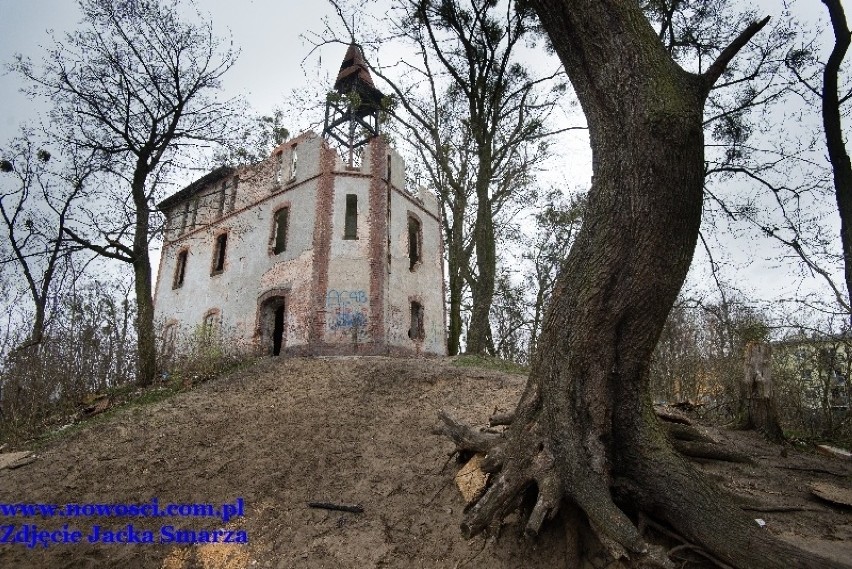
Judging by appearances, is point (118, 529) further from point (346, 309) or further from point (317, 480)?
point (346, 309)

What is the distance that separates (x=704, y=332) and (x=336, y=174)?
41.1ft

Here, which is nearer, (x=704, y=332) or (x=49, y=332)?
(x=49, y=332)

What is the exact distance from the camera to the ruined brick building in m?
14.3

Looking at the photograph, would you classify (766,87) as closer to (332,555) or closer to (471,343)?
(471,343)

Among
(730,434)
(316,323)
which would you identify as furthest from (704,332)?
(316,323)

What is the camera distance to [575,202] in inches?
695

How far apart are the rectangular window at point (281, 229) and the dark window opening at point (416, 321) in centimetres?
482

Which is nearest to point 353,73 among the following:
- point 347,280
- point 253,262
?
point 253,262

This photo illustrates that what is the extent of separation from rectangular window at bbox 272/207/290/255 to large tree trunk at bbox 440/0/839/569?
13648mm

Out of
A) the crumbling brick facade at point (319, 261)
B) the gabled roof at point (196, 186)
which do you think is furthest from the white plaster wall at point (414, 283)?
the gabled roof at point (196, 186)

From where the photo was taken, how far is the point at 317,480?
5.16m

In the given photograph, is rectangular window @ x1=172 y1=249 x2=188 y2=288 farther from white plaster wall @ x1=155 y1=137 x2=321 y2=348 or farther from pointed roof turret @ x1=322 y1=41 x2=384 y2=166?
pointed roof turret @ x1=322 y1=41 x2=384 y2=166

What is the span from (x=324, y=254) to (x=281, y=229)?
8.85ft

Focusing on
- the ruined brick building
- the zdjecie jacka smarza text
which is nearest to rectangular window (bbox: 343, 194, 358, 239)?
the ruined brick building
